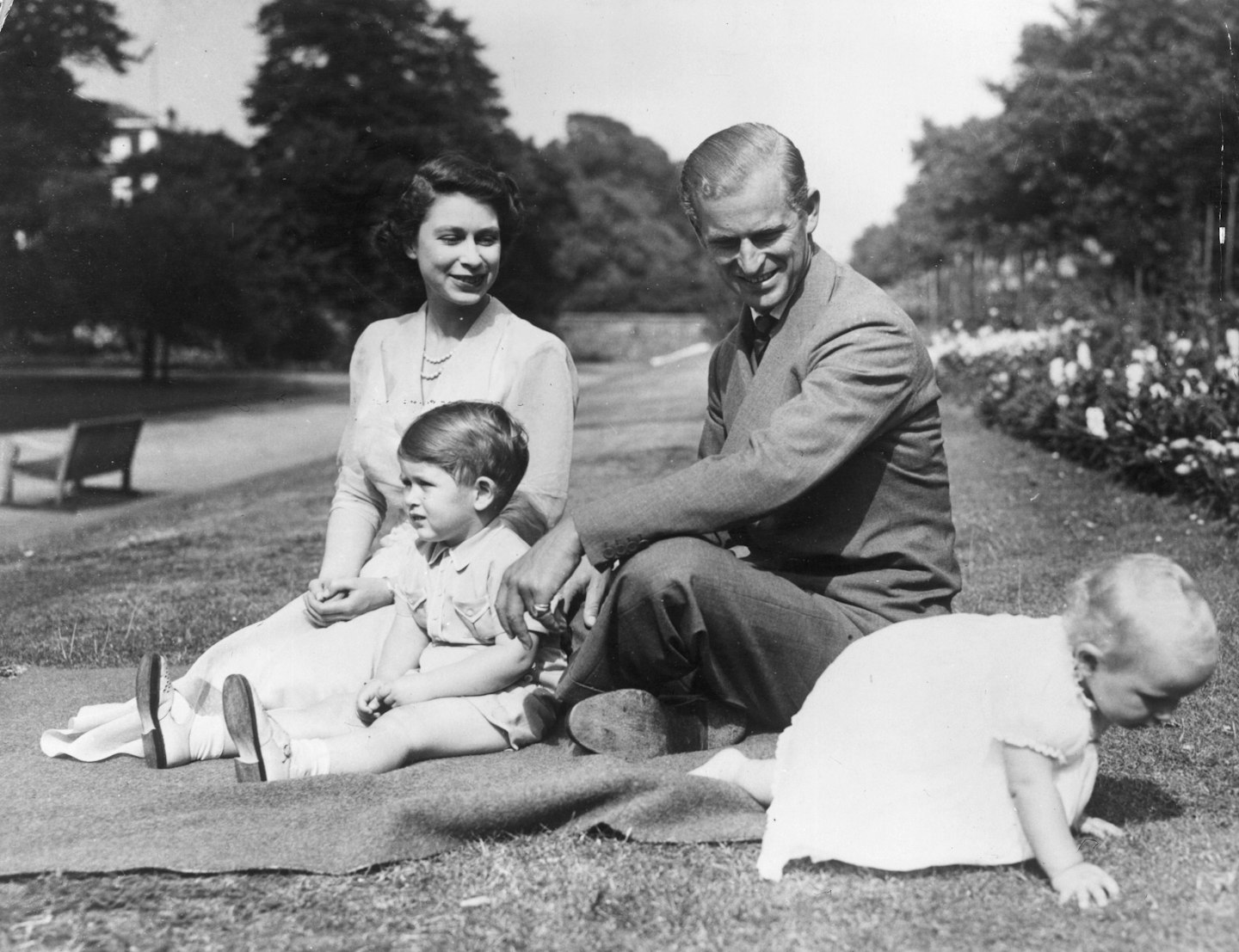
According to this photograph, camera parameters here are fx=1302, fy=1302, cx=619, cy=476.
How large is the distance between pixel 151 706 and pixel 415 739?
0.65 meters

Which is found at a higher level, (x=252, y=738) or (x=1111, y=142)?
(x=1111, y=142)

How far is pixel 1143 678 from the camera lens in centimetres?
236

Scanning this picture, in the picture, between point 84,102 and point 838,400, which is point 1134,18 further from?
point 838,400

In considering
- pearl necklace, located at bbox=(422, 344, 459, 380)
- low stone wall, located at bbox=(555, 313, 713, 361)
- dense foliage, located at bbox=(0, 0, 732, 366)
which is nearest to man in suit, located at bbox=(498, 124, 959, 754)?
pearl necklace, located at bbox=(422, 344, 459, 380)

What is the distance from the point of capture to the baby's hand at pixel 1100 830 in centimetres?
266

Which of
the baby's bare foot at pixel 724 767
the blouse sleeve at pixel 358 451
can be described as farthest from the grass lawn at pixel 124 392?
the baby's bare foot at pixel 724 767

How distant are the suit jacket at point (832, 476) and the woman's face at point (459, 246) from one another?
3.34 ft

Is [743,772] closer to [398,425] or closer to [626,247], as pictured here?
[398,425]

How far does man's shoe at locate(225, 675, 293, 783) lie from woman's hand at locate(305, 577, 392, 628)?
0.61m

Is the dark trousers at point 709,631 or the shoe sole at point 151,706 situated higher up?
the dark trousers at point 709,631

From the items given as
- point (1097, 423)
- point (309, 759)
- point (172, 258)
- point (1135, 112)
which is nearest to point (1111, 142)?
point (1135, 112)

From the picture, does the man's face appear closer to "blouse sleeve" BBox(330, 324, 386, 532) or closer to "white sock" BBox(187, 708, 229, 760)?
"blouse sleeve" BBox(330, 324, 386, 532)

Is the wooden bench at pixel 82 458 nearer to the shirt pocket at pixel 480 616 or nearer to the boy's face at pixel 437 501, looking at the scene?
the boy's face at pixel 437 501

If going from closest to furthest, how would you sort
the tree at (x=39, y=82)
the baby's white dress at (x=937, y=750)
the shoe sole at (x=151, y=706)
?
the baby's white dress at (x=937, y=750) < the shoe sole at (x=151, y=706) < the tree at (x=39, y=82)
